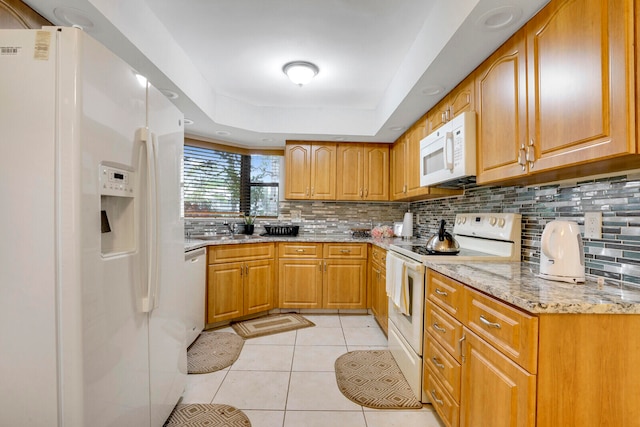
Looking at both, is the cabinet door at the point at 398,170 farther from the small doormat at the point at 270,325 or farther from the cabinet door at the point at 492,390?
the cabinet door at the point at 492,390

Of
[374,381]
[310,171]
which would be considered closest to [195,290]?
[374,381]

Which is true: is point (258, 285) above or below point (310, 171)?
below

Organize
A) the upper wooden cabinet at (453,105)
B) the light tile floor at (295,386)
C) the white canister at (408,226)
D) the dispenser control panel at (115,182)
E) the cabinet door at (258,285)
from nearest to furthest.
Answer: the dispenser control panel at (115,182) → the light tile floor at (295,386) → the upper wooden cabinet at (453,105) → the cabinet door at (258,285) → the white canister at (408,226)

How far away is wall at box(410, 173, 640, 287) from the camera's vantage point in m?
1.21

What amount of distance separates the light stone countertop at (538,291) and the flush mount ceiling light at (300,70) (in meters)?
1.83

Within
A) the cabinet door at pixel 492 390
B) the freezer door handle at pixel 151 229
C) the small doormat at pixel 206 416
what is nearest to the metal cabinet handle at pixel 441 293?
the cabinet door at pixel 492 390

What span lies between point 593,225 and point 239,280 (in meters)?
2.81

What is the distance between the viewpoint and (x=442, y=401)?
5.08 ft

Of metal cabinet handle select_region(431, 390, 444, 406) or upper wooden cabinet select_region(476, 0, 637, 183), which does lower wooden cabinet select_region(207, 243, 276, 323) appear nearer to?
metal cabinet handle select_region(431, 390, 444, 406)

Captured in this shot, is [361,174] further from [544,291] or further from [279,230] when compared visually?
[544,291]

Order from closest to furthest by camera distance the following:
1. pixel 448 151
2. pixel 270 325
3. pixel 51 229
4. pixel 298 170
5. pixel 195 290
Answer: pixel 51 229, pixel 448 151, pixel 195 290, pixel 270 325, pixel 298 170

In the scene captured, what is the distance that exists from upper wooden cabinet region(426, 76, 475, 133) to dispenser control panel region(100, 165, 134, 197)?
6.48 ft

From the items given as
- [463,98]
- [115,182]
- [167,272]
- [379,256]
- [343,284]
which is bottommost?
[343,284]

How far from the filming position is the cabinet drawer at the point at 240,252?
291 centimetres
